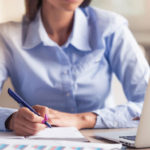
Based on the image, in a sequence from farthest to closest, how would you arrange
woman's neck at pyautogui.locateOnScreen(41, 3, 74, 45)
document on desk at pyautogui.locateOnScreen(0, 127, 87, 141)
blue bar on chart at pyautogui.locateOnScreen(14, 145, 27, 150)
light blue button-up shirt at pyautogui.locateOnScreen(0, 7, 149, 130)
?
woman's neck at pyautogui.locateOnScreen(41, 3, 74, 45), light blue button-up shirt at pyautogui.locateOnScreen(0, 7, 149, 130), document on desk at pyautogui.locateOnScreen(0, 127, 87, 141), blue bar on chart at pyautogui.locateOnScreen(14, 145, 27, 150)

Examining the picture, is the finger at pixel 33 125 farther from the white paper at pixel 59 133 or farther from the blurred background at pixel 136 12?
the blurred background at pixel 136 12

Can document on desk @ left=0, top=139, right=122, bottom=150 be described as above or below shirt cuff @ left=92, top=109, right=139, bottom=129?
above

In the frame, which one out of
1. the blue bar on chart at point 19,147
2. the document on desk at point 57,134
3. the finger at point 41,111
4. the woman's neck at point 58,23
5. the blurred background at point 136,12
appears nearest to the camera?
the blue bar on chart at point 19,147

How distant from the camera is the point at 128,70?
150 centimetres

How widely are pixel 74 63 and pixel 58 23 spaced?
0.21m

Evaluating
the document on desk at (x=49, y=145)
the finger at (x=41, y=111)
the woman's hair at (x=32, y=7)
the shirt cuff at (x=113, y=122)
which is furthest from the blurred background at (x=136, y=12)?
the document on desk at (x=49, y=145)

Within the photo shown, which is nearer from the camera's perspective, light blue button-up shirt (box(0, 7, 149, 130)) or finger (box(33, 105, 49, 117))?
finger (box(33, 105, 49, 117))

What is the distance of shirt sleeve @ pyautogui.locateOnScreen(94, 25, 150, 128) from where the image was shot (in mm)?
1247

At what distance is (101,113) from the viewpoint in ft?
3.97

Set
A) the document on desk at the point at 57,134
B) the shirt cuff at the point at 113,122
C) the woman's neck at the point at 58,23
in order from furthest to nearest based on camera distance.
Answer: the woman's neck at the point at 58,23
the shirt cuff at the point at 113,122
the document on desk at the point at 57,134

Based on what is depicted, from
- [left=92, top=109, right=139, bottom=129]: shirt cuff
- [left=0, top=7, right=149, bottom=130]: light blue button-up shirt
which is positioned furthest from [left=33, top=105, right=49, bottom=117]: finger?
[left=0, top=7, right=149, bottom=130]: light blue button-up shirt

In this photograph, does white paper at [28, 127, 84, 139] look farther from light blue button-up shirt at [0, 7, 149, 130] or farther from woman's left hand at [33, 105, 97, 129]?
light blue button-up shirt at [0, 7, 149, 130]

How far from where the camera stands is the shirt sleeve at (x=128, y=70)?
4.09 feet

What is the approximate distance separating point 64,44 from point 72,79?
0.52ft
